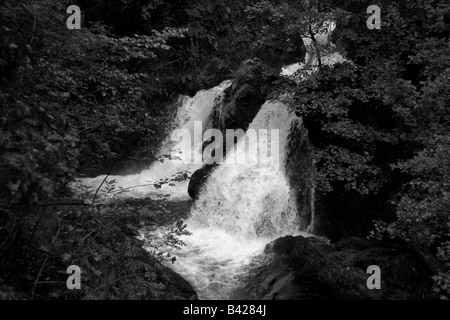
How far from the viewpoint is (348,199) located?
348 inches

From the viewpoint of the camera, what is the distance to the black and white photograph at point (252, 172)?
12.8 ft

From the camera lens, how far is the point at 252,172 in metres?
11.1

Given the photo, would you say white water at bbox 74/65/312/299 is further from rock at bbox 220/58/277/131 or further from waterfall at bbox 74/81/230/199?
waterfall at bbox 74/81/230/199

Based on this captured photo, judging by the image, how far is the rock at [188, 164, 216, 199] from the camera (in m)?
11.6

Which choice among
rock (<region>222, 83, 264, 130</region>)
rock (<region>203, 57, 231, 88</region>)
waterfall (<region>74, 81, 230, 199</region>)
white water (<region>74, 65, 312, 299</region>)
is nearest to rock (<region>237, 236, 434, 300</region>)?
white water (<region>74, 65, 312, 299</region>)

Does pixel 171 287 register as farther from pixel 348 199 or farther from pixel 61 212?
pixel 348 199

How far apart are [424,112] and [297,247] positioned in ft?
12.9

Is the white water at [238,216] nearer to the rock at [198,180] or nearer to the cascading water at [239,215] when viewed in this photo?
the cascading water at [239,215]

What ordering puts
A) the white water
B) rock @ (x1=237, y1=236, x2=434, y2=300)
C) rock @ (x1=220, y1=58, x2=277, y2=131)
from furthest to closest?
1. rock @ (x1=220, y1=58, x2=277, y2=131)
2. the white water
3. rock @ (x1=237, y1=236, x2=434, y2=300)

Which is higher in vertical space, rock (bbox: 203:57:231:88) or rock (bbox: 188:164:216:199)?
rock (bbox: 203:57:231:88)

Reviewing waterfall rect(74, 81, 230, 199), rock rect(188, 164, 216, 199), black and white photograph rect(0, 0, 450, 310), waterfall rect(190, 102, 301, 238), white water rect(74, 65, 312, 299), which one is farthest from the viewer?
waterfall rect(74, 81, 230, 199)

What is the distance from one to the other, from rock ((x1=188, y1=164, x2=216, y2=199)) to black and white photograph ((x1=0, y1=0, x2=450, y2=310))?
0.26 ft

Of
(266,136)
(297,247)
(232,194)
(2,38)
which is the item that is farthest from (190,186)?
(2,38)

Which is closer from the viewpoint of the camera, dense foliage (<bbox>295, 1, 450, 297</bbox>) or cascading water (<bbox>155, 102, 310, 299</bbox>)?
dense foliage (<bbox>295, 1, 450, 297</bbox>)
